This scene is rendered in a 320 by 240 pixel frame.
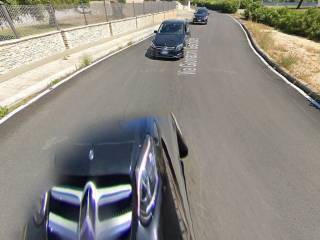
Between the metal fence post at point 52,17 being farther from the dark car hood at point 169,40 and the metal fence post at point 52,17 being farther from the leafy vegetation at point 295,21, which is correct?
the leafy vegetation at point 295,21

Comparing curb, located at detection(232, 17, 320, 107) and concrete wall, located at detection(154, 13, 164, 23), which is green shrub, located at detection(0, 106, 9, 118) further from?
concrete wall, located at detection(154, 13, 164, 23)

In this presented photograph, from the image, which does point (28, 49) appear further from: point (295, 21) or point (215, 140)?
point (295, 21)

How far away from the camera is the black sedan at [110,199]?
67.6 inches

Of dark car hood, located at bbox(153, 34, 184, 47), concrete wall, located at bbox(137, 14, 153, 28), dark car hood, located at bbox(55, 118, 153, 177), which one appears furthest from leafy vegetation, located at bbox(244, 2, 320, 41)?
dark car hood, located at bbox(55, 118, 153, 177)

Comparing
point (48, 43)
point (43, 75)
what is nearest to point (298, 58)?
point (43, 75)

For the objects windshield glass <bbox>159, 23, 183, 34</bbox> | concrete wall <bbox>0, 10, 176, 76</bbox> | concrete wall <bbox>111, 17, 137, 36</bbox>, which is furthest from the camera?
concrete wall <bbox>111, 17, 137, 36</bbox>

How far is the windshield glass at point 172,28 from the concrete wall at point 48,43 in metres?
5.10

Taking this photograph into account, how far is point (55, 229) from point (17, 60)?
10467mm

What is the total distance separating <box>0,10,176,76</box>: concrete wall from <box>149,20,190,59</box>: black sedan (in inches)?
195

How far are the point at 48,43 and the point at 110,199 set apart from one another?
12.5 meters

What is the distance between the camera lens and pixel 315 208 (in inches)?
145

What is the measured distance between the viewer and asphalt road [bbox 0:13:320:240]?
3.54m

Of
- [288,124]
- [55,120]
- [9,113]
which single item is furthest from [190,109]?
[9,113]

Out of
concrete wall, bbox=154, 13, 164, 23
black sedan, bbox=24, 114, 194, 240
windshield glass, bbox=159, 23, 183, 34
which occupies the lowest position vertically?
concrete wall, bbox=154, 13, 164, 23
